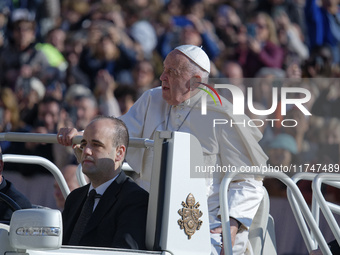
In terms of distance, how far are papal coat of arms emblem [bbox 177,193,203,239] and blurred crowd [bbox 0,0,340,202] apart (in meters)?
4.27

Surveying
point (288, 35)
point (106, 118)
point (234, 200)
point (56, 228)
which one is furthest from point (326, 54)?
point (56, 228)

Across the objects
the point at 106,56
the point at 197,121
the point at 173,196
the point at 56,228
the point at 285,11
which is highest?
the point at 285,11

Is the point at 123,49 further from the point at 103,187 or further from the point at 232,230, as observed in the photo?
the point at 103,187

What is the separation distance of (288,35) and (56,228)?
8.18m

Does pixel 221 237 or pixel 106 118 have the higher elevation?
pixel 106 118

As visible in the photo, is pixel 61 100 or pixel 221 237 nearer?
pixel 221 237

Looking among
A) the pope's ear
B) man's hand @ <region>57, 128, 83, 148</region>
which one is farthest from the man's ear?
the pope's ear

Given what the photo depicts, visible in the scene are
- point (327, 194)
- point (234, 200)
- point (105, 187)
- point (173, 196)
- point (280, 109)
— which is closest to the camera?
point (173, 196)

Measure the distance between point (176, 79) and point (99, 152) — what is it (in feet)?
3.34

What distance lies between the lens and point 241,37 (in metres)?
11.4

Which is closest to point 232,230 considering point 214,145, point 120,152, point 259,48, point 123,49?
point 214,145

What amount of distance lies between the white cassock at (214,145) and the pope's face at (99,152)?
785 millimetres

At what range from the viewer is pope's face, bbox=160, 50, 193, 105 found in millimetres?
5191

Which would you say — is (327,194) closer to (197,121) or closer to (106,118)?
(197,121)
